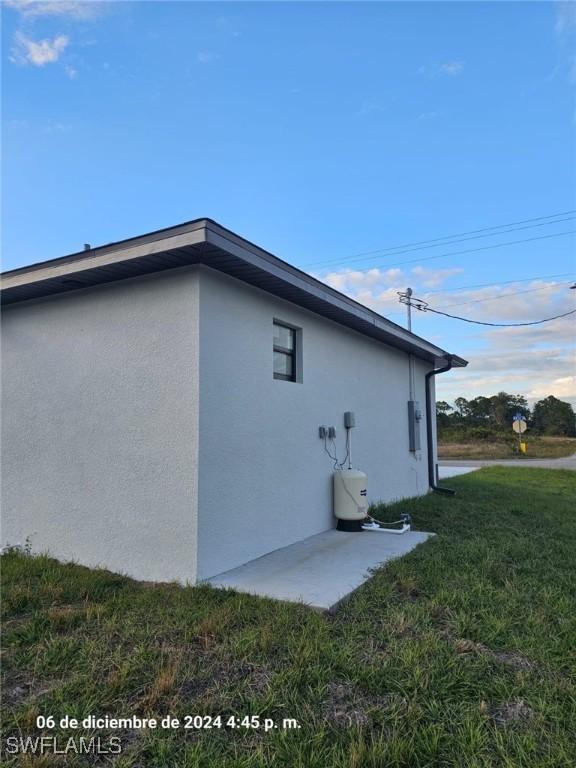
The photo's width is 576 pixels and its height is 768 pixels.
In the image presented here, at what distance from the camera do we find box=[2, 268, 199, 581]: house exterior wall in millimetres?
4027

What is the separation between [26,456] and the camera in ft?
16.9

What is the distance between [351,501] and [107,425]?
10.0ft

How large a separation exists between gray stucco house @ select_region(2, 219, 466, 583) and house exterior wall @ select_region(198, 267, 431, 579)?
19mm

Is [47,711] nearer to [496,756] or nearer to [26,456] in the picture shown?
[496,756]

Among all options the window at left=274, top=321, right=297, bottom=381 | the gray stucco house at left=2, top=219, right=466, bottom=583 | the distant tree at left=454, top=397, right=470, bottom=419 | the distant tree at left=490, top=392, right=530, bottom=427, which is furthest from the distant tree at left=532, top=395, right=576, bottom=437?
the gray stucco house at left=2, top=219, right=466, bottom=583

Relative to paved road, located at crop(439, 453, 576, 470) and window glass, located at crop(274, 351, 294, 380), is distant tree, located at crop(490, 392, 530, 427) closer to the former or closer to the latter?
paved road, located at crop(439, 453, 576, 470)

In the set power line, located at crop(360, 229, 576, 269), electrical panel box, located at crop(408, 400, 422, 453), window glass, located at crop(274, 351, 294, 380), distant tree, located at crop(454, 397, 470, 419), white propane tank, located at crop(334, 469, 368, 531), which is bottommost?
white propane tank, located at crop(334, 469, 368, 531)

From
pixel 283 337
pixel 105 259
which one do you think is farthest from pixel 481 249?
pixel 105 259

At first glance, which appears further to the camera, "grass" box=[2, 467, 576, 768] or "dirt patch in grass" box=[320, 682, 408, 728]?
"dirt patch in grass" box=[320, 682, 408, 728]

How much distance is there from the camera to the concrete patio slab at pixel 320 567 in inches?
141

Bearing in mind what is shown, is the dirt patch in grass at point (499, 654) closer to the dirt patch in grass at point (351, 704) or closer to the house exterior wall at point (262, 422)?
the dirt patch in grass at point (351, 704)

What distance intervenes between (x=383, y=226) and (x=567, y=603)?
32.9 feet

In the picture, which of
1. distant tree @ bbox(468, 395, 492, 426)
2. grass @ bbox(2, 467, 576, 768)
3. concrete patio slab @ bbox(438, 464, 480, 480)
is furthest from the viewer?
distant tree @ bbox(468, 395, 492, 426)

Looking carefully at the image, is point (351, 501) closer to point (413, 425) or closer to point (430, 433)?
point (413, 425)
